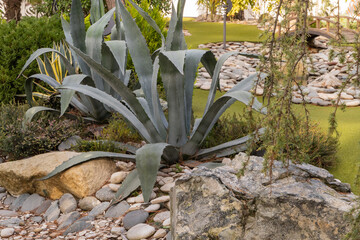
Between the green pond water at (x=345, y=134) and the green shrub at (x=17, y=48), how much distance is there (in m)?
2.40

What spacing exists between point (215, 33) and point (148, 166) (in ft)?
43.0

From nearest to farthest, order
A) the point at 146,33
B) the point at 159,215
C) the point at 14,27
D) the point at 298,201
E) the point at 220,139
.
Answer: the point at 298,201 → the point at 159,215 → the point at 220,139 → the point at 14,27 → the point at 146,33

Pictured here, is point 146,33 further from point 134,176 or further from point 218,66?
point 134,176

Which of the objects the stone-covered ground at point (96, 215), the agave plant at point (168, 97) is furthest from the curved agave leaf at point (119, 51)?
the stone-covered ground at point (96, 215)

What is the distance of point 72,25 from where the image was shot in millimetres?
4488

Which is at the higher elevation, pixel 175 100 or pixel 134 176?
pixel 175 100

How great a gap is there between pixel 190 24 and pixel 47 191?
14.7 meters

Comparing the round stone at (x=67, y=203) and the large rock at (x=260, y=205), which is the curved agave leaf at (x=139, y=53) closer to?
the round stone at (x=67, y=203)

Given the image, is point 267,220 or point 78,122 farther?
point 78,122

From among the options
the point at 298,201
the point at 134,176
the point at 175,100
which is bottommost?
the point at 134,176

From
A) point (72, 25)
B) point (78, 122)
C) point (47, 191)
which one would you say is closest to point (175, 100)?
point (47, 191)

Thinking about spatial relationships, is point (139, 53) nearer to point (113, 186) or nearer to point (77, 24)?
point (113, 186)

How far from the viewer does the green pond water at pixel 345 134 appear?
3705mm

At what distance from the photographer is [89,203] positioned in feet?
10.4
